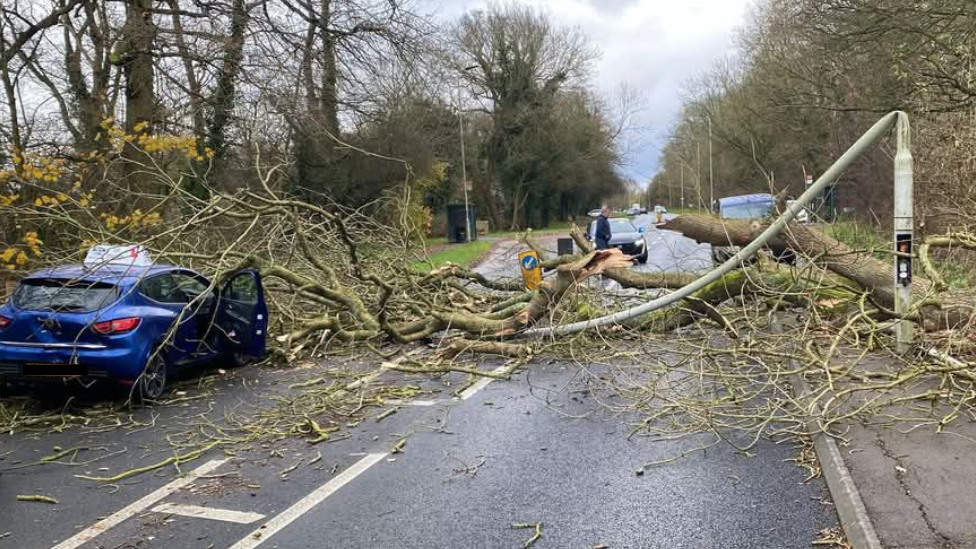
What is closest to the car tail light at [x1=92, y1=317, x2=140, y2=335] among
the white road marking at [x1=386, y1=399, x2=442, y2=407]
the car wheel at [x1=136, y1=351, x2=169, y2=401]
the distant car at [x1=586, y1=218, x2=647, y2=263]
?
the car wheel at [x1=136, y1=351, x2=169, y2=401]

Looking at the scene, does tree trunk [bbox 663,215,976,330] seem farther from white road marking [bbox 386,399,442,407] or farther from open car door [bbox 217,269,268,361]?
open car door [bbox 217,269,268,361]

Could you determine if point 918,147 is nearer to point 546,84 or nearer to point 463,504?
point 463,504

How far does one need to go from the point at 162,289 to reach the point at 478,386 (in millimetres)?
3584

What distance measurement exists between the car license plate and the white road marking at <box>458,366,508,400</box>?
3.60 metres

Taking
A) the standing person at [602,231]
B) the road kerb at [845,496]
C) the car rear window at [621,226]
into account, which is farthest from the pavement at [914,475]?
the car rear window at [621,226]

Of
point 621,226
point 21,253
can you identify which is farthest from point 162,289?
point 621,226

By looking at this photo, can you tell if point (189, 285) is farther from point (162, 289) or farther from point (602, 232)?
point (602, 232)

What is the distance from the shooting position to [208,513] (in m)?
4.58

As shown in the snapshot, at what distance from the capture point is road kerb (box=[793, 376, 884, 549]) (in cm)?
370

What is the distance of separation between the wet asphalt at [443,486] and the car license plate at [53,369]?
1.69 feet

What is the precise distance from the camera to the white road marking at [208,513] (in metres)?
4.47

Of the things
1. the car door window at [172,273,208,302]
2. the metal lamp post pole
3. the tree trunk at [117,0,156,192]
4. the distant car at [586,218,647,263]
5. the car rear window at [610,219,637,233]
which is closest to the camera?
the metal lamp post pole

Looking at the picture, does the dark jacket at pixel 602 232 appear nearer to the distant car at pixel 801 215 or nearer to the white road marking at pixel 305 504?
the distant car at pixel 801 215

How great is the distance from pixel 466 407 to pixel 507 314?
3219mm
